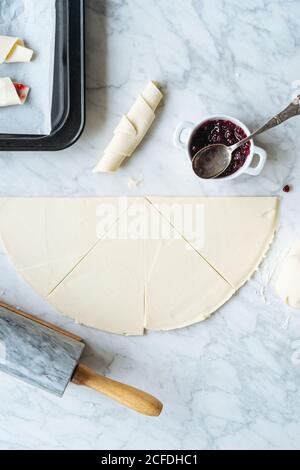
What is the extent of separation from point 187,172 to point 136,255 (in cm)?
21

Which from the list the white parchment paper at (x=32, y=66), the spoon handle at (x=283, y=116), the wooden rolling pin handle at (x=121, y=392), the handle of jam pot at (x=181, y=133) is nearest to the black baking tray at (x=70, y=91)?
the white parchment paper at (x=32, y=66)

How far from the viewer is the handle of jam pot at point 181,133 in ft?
4.03

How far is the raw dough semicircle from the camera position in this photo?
49.8 inches

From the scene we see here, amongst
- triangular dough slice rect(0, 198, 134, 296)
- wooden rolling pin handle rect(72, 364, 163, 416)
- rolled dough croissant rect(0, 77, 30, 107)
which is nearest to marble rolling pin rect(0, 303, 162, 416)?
wooden rolling pin handle rect(72, 364, 163, 416)

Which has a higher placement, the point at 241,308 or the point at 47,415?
the point at 241,308

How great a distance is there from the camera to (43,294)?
4.19ft

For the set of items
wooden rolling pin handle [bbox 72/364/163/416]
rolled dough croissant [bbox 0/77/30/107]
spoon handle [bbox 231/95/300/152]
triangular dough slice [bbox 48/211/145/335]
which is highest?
spoon handle [bbox 231/95/300/152]

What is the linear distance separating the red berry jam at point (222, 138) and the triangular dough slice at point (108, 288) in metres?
0.23

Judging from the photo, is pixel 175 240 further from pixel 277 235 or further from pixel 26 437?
pixel 26 437

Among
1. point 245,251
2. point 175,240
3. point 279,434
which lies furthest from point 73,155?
point 279,434

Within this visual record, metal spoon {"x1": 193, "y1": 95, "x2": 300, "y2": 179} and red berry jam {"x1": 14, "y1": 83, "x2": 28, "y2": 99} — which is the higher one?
metal spoon {"x1": 193, "y1": 95, "x2": 300, "y2": 179}

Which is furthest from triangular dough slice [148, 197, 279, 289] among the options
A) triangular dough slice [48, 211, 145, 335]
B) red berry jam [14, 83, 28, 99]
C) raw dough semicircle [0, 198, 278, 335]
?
red berry jam [14, 83, 28, 99]

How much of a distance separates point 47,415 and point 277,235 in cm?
65

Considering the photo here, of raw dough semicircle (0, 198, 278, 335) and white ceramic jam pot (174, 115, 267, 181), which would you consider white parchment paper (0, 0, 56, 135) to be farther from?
white ceramic jam pot (174, 115, 267, 181)
